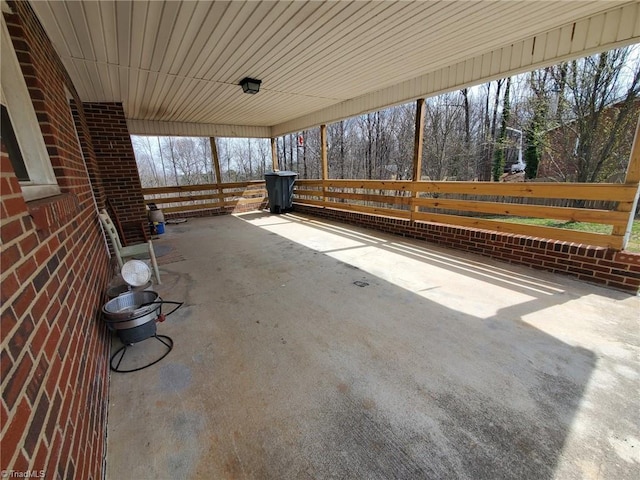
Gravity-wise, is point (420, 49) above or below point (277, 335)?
above

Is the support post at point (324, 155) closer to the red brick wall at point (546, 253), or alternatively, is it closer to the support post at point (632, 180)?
the red brick wall at point (546, 253)

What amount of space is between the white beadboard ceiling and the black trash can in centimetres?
308

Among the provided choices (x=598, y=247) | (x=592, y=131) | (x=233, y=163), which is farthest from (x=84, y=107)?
(x=592, y=131)

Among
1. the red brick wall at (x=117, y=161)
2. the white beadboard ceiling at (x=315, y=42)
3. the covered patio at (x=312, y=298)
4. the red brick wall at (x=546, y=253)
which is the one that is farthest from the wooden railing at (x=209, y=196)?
the red brick wall at (x=546, y=253)

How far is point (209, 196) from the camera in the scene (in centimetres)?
819

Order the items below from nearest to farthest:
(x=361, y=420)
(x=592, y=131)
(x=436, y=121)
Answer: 1. (x=361, y=420)
2. (x=592, y=131)
3. (x=436, y=121)

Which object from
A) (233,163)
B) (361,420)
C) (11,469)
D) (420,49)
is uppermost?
(420,49)

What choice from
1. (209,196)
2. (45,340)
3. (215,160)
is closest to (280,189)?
(215,160)

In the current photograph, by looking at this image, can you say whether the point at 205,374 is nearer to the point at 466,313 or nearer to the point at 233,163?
the point at 466,313

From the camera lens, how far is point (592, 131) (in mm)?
6770

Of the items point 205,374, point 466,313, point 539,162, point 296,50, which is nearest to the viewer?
point 205,374

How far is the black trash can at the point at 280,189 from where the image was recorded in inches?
311

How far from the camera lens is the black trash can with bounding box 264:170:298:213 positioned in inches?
311

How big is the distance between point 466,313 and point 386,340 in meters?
0.88
